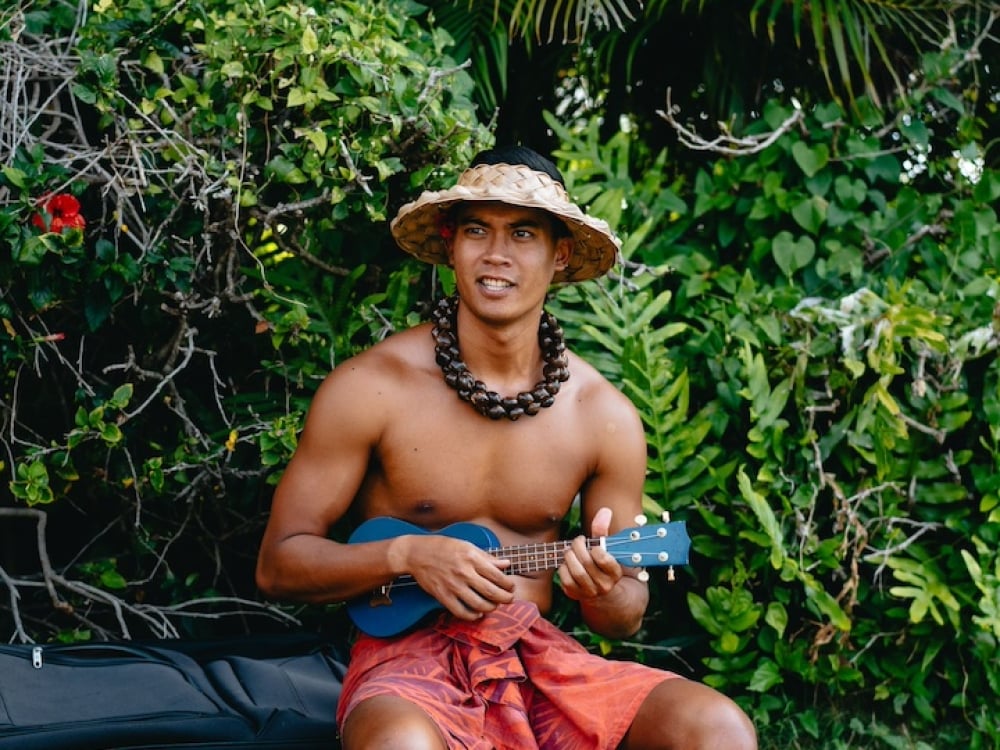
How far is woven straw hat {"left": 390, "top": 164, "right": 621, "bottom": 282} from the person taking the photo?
2.74 metres

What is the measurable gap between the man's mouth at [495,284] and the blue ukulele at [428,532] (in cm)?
51

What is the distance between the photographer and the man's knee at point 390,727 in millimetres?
2281

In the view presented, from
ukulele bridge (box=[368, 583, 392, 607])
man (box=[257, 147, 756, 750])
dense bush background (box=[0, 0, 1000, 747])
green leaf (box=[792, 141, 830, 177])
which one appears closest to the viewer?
man (box=[257, 147, 756, 750])

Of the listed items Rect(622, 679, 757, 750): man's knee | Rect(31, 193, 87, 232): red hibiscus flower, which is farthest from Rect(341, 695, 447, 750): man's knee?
Rect(31, 193, 87, 232): red hibiscus flower

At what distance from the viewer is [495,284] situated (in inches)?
111

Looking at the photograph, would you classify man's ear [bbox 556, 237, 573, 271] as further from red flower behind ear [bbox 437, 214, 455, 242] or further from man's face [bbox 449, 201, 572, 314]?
red flower behind ear [bbox 437, 214, 455, 242]

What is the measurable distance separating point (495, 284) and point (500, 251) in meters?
0.07

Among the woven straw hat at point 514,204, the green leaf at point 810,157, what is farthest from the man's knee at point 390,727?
the green leaf at point 810,157

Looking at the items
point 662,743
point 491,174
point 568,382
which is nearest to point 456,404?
point 568,382

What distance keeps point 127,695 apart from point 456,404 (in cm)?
98

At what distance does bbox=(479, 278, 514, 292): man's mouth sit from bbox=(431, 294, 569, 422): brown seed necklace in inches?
5.9

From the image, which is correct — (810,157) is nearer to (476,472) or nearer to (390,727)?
(476,472)

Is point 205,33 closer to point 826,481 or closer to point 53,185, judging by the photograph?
point 53,185

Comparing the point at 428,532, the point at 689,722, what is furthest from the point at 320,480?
the point at 689,722
